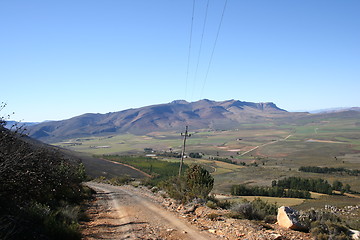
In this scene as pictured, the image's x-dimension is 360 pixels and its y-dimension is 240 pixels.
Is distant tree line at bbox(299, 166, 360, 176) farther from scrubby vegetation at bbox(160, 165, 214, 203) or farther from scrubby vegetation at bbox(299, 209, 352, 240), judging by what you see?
scrubby vegetation at bbox(299, 209, 352, 240)

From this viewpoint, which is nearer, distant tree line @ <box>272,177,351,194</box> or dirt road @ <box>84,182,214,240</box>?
dirt road @ <box>84,182,214,240</box>

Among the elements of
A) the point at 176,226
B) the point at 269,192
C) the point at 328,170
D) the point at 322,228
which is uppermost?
the point at 176,226

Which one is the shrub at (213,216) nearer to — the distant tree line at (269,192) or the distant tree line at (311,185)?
the distant tree line at (269,192)

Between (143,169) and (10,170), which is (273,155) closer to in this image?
(143,169)

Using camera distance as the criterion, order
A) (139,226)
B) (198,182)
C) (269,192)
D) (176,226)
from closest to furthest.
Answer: (139,226), (176,226), (198,182), (269,192)

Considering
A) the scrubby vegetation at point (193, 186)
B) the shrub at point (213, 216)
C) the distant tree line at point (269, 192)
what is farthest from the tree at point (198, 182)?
the distant tree line at point (269, 192)

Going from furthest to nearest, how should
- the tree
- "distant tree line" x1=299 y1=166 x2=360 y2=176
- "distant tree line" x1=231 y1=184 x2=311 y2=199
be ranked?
1. "distant tree line" x1=299 y1=166 x2=360 y2=176
2. "distant tree line" x1=231 y1=184 x2=311 y2=199
3. the tree

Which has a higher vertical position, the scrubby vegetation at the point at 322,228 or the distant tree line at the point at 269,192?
the scrubby vegetation at the point at 322,228

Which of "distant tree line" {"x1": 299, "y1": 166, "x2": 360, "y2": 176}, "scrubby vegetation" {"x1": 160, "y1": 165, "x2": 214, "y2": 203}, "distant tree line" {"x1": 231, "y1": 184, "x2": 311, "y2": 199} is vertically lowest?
"distant tree line" {"x1": 299, "y1": 166, "x2": 360, "y2": 176}

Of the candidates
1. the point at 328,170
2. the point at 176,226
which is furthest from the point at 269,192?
the point at 328,170

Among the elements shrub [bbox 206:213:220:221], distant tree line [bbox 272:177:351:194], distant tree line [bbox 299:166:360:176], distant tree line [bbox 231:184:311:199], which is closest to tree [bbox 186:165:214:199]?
shrub [bbox 206:213:220:221]

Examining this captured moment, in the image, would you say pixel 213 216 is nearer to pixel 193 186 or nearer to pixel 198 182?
pixel 193 186

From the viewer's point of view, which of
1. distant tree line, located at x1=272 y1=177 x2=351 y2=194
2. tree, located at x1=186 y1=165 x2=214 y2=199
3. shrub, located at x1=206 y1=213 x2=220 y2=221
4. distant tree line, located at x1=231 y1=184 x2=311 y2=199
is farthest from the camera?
distant tree line, located at x1=272 y1=177 x2=351 y2=194

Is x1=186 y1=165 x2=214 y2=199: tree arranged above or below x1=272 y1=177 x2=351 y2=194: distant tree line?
above
